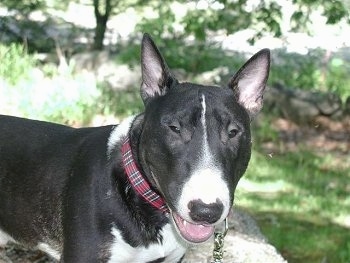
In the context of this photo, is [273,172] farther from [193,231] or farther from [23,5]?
[23,5]

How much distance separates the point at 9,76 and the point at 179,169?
719 cm

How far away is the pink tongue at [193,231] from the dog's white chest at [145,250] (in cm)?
37

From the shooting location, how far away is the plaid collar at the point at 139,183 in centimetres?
350

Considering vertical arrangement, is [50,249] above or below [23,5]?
above

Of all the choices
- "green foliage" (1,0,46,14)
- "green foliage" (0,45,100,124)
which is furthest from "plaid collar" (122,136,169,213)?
"green foliage" (1,0,46,14)

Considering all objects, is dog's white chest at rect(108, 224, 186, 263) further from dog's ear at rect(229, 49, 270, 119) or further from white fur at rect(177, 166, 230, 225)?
dog's ear at rect(229, 49, 270, 119)

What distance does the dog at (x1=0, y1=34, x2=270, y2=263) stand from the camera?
311cm

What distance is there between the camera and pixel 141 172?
11.5 feet

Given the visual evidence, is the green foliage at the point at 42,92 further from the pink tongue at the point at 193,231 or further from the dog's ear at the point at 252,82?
the pink tongue at the point at 193,231

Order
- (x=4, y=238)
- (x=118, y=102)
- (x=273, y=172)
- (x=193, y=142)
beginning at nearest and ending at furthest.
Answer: (x=193, y=142), (x=4, y=238), (x=273, y=172), (x=118, y=102)

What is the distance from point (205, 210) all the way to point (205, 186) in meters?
0.10

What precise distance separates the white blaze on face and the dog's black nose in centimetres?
2

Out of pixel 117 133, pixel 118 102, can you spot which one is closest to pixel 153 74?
pixel 117 133

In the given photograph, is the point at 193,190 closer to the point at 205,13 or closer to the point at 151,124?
the point at 151,124
